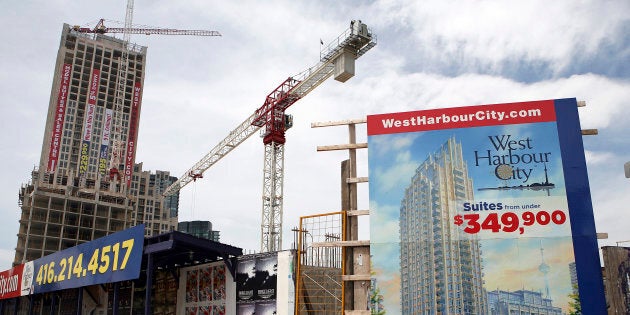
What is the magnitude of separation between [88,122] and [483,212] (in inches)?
5459

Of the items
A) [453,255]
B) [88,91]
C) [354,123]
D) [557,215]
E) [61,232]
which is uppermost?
[88,91]

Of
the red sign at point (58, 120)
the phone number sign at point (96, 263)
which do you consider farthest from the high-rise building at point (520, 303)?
the red sign at point (58, 120)

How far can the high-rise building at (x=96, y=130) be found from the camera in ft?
301

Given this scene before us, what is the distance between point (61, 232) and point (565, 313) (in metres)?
88.1

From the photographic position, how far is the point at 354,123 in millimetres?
12875

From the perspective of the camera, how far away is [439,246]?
11883 millimetres

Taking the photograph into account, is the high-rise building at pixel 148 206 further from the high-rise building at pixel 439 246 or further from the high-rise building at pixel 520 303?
the high-rise building at pixel 520 303

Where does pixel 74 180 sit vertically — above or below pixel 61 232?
above

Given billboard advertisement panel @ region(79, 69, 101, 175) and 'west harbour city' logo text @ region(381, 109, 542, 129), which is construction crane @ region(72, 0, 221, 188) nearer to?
billboard advertisement panel @ region(79, 69, 101, 175)

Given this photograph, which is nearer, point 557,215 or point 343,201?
point 557,215

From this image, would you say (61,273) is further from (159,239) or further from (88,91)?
(88,91)

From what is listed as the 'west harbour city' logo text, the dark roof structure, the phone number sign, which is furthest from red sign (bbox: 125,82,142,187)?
the 'west harbour city' logo text

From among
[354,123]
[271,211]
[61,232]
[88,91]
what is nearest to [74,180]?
[61,232]

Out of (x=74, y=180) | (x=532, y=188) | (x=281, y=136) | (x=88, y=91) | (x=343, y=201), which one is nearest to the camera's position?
(x=532, y=188)
